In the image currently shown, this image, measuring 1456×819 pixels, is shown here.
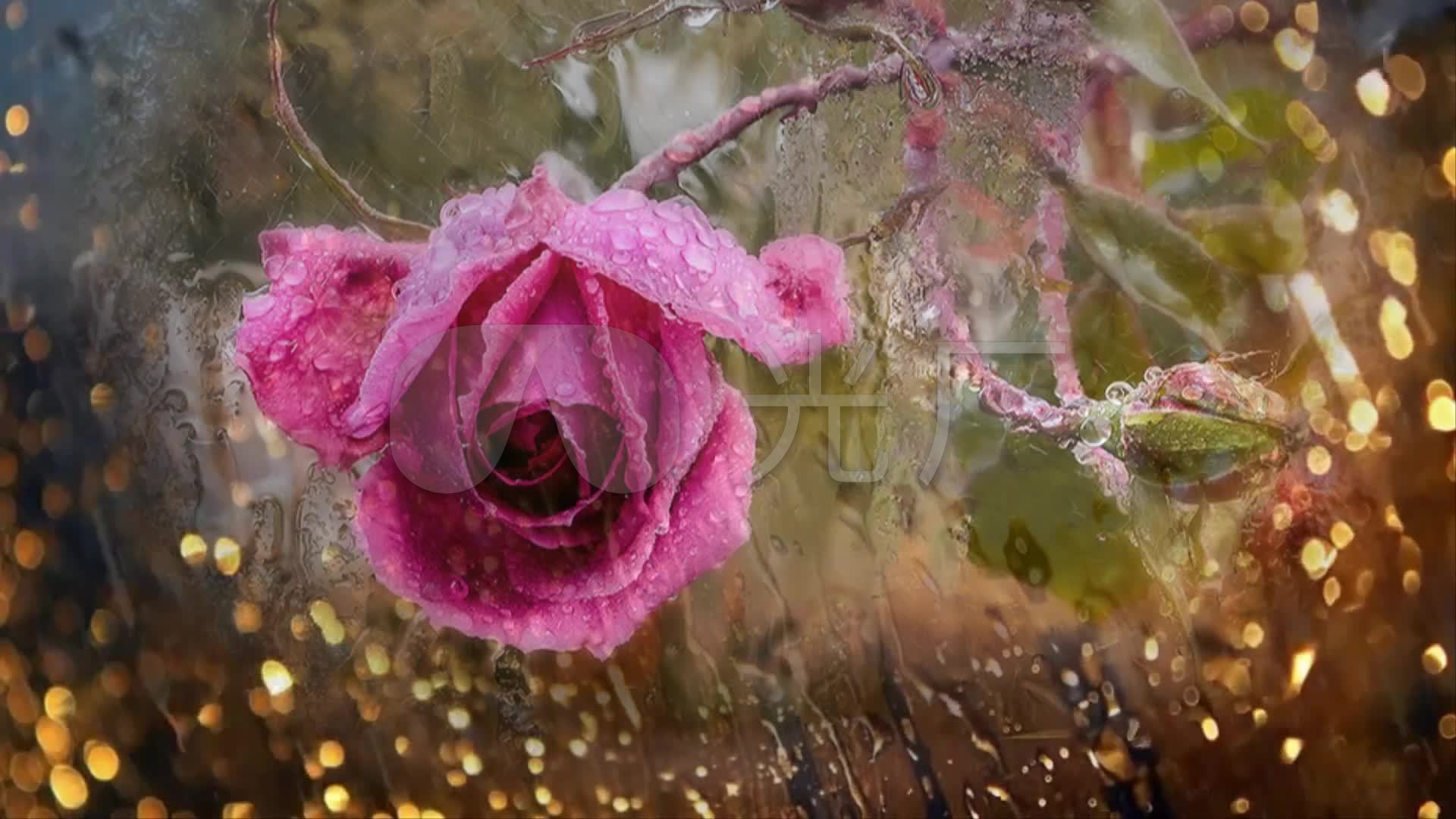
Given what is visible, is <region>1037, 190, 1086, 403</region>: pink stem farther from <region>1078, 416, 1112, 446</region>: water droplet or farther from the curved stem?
the curved stem

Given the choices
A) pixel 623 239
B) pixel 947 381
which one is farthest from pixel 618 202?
pixel 947 381

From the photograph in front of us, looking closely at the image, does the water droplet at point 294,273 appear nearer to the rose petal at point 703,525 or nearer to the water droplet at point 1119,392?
the rose petal at point 703,525

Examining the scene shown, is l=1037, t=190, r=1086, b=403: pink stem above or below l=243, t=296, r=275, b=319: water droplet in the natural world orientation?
below

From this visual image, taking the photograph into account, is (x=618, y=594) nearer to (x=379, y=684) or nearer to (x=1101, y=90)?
(x=379, y=684)

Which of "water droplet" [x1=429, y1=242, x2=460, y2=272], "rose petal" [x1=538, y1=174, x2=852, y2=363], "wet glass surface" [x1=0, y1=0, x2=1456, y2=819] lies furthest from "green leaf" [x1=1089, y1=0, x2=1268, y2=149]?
"water droplet" [x1=429, y1=242, x2=460, y2=272]

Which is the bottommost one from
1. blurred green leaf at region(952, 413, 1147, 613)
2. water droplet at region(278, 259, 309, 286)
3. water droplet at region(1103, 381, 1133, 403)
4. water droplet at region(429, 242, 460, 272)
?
blurred green leaf at region(952, 413, 1147, 613)

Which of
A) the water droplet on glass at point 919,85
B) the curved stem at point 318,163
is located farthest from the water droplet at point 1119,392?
the curved stem at point 318,163

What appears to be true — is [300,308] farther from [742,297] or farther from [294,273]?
[742,297]
